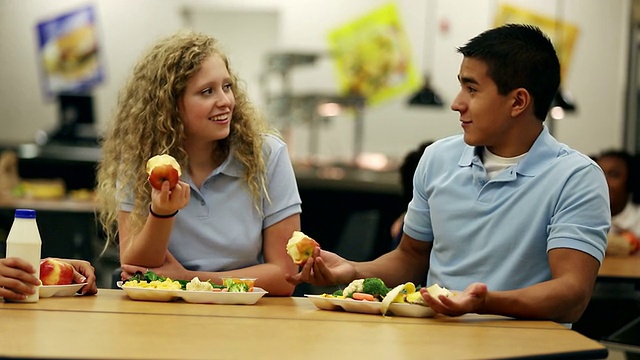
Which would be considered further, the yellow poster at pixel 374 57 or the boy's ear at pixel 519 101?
the yellow poster at pixel 374 57

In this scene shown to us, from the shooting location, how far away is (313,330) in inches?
75.0

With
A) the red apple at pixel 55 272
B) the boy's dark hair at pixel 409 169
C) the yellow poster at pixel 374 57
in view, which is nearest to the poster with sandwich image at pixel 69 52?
the yellow poster at pixel 374 57

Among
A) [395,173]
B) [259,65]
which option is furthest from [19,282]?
[259,65]

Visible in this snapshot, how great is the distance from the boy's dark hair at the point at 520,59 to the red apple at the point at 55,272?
1.05 meters

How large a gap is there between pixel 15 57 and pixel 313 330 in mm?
8646

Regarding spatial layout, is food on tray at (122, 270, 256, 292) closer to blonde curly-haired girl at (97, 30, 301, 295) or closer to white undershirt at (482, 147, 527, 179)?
blonde curly-haired girl at (97, 30, 301, 295)

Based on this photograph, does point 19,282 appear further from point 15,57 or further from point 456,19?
point 15,57

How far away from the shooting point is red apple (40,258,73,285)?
7.54ft

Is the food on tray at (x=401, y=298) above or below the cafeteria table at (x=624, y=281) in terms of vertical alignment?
above

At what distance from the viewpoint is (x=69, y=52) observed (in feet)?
32.8

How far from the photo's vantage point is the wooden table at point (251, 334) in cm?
163

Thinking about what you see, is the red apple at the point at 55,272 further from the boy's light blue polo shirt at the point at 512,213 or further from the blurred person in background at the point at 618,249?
the blurred person in background at the point at 618,249

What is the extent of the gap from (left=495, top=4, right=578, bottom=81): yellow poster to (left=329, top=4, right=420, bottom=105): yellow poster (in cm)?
92

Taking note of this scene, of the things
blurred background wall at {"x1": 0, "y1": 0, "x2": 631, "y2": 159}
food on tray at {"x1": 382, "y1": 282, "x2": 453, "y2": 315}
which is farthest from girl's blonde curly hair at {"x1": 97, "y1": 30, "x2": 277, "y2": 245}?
blurred background wall at {"x1": 0, "y1": 0, "x2": 631, "y2": 159}
